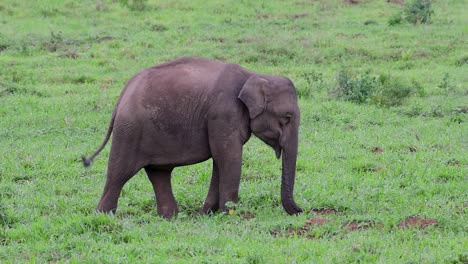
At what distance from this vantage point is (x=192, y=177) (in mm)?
10102

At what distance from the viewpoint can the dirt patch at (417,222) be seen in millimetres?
7590

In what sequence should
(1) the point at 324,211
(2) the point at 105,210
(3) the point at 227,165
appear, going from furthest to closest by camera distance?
(1) the point at 324,211 < (2) the point at 105,210 < (3) the point at 227,165

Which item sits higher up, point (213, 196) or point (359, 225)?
point (359, 225)

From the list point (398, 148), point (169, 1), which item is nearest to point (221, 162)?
point (398, 148)

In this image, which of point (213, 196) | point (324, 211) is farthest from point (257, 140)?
point (324, 211)

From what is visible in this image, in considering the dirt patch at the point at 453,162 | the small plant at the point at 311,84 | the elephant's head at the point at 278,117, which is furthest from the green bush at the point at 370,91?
the elephant's head at the point at 278,117

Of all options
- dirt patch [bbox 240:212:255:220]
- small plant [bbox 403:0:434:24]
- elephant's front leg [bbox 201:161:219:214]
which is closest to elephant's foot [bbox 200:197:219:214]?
elephant's front leg [bbox 201:161:219:214]

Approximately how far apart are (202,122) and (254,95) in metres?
0.52

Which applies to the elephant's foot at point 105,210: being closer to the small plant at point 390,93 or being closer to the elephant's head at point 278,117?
the elephant's head at point 278,117

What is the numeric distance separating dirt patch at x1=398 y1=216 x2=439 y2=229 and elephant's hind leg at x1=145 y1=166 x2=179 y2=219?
6.67 ft

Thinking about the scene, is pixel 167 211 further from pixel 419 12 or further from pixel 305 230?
pixel 419 12

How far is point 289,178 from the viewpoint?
816 centimetres

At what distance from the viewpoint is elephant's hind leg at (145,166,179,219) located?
332 inches

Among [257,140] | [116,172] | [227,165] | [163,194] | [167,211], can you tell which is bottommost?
[257,140]
